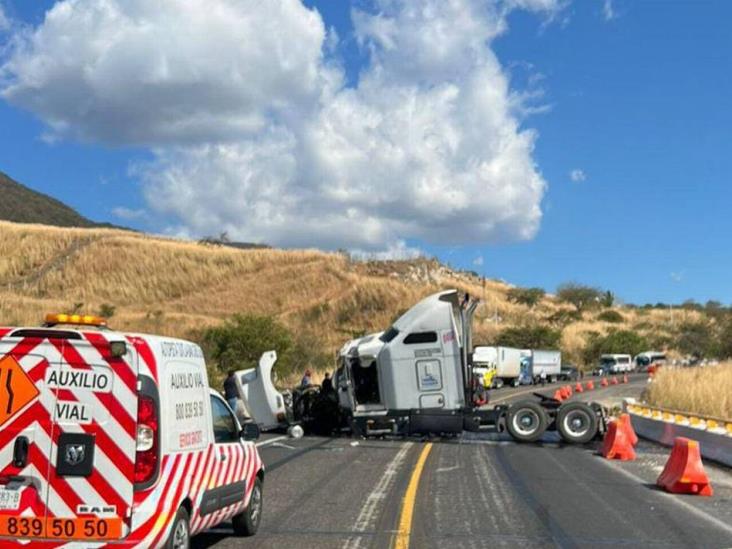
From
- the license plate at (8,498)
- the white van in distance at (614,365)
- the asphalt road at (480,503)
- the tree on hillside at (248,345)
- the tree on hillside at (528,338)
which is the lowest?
the asphalt road at (480,503)

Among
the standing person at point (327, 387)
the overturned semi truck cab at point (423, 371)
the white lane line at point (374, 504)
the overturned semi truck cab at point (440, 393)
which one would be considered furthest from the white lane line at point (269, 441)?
the white lane line at point (374, 504)

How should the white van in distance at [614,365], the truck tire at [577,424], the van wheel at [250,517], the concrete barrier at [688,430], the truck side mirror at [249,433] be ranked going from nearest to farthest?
the truck side mirror at [249,433], the van wheel at [250,517], the concrete barrier at [688,430], the truck tire at [577,424], the white van in distance at [614,365]

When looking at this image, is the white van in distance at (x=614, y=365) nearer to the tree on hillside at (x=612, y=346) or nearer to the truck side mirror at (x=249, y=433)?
the tree on hillside at (x=612, y=346)

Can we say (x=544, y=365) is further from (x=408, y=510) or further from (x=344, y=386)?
(x=408, y=510)

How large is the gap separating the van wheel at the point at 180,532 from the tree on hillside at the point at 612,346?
99008 mm

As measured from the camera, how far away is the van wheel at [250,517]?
9.10 metres

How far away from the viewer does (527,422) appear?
2128cm

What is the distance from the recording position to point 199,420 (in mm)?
7500

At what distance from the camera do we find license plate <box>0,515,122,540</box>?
20.9 feet

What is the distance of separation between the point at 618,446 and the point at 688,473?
5469 mm

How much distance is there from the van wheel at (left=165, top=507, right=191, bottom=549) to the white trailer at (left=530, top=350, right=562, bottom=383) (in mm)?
62559

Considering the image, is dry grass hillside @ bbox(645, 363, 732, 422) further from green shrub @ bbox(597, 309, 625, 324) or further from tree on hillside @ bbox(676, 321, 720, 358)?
green shrub @ bbox(597, 309, 625, 324)

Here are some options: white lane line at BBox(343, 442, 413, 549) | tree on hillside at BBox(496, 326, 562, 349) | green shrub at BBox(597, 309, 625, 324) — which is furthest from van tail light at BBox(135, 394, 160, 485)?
green shrub at BBox(597, 309, 625, 324)

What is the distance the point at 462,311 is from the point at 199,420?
14614 millimetres
